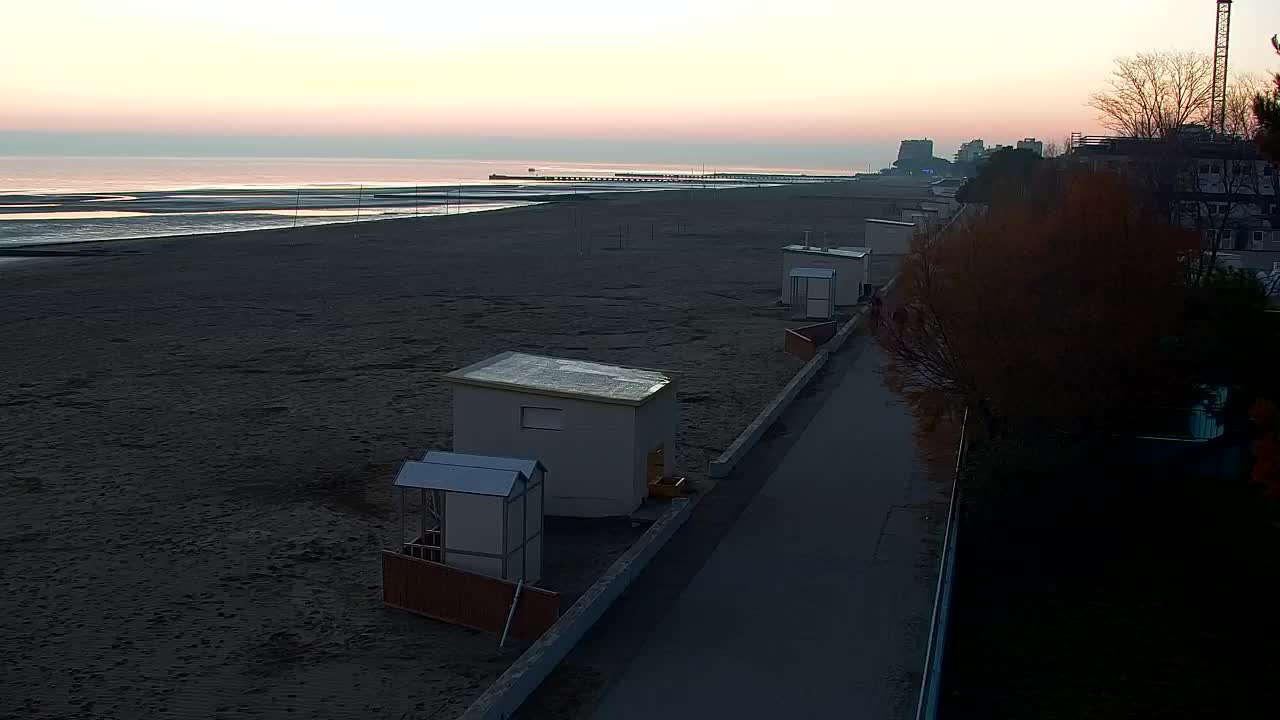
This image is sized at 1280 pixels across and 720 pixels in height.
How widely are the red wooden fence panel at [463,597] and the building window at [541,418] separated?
9.06 feet

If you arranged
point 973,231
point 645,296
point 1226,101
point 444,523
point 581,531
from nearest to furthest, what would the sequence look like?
1. point 444,523
2. point 581,531
3. point 973,231
4. point 645,296
5. point 1226,101

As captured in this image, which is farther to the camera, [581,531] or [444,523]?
[581,531]

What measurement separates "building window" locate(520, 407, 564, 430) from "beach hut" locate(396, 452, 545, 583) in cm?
190

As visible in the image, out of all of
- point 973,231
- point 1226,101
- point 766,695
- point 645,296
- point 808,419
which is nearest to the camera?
point 766,695

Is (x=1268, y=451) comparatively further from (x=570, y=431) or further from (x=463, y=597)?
(x=570, y=431)

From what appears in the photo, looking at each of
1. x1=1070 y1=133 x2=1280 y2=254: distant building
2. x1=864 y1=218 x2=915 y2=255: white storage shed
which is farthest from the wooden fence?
x1=864 y1=218 x2=915 y2=255: white storage shed

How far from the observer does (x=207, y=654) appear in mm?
10766

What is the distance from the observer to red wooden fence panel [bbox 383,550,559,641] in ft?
36.2

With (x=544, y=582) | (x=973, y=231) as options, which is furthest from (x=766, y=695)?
(x=973, y=231)

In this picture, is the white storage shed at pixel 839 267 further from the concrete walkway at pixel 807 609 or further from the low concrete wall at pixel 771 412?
the concrete walkway at pixel 807 609

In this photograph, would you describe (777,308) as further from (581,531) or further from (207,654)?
(207,654)

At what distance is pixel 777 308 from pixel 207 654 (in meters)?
25.8

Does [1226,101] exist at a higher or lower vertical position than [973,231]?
higher

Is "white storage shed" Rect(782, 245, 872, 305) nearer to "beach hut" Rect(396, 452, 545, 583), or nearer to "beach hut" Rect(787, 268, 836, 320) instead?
"beach hut" Rect(787, 268, 836, 320)
